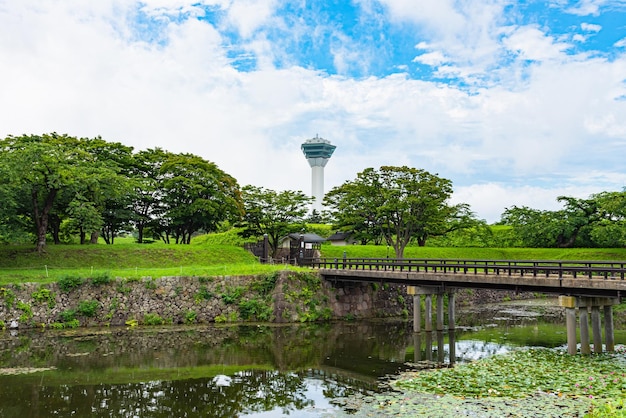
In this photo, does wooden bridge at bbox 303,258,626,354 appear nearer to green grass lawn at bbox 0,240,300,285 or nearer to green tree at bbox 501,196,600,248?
green grass lawn at bbox 0,240,300,285

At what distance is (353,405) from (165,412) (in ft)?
18.5

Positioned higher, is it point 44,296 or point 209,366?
point 44,296

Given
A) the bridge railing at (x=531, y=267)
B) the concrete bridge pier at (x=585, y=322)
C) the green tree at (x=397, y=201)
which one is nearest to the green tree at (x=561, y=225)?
the green tree at (x=397, y=201)

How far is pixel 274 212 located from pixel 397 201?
12188mm

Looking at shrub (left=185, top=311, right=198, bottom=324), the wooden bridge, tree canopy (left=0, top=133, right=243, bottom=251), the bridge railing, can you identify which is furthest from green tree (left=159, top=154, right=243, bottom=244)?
the wooden bridge

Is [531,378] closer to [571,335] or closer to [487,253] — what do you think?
[571,335]

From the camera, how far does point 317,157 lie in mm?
191375

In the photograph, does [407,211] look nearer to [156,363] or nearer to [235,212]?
[235,212]

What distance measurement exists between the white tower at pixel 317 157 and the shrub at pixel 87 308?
157268 mm

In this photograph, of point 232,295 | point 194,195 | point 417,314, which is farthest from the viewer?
point 194,195

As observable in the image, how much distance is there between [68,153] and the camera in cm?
3812

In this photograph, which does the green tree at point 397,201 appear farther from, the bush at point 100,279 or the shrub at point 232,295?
the bush at point 100,279

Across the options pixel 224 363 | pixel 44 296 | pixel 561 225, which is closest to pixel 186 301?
pixel 44 296

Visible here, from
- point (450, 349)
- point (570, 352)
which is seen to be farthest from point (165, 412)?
point (570, 352)
